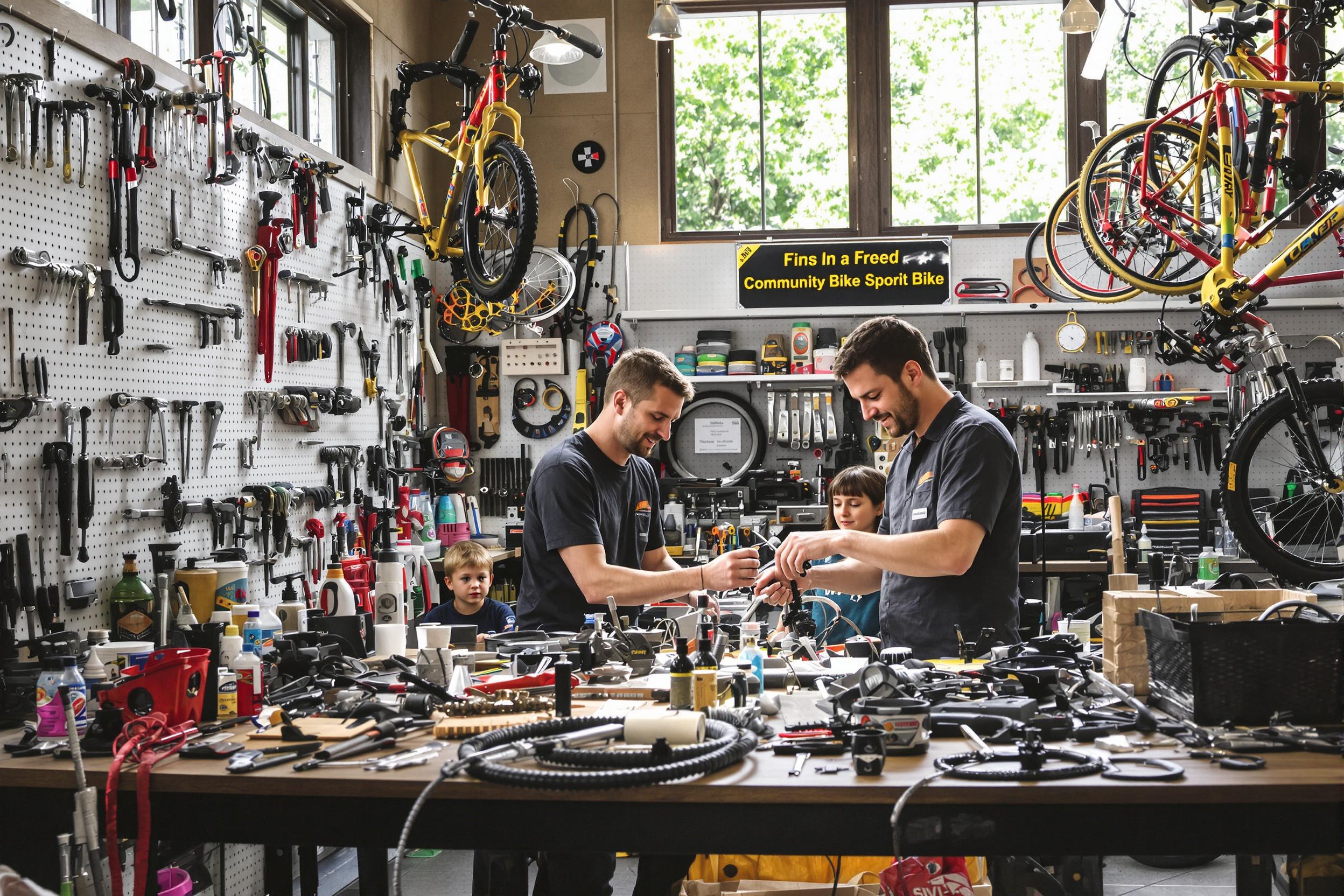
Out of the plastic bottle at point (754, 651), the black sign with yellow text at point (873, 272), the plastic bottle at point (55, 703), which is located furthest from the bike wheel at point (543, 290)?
the plastic bottle at point (55, 703)

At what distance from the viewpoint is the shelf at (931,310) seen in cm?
624

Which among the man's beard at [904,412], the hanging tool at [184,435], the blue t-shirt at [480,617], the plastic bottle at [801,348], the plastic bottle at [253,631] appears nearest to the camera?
the plastic bottle at [253,631]

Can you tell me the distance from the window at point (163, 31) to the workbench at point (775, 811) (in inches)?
114

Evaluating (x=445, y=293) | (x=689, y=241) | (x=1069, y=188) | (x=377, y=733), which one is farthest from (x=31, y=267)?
(x=1069, y=188)

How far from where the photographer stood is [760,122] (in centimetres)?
684

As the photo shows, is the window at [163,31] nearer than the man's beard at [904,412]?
No

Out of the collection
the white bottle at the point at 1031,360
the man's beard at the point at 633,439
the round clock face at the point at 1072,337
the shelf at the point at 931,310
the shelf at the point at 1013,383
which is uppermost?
the shelf at the point at 931,310

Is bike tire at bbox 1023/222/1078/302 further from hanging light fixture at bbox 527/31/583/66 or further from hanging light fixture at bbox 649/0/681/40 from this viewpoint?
hanging light fixture at bbox 527/31/583/66

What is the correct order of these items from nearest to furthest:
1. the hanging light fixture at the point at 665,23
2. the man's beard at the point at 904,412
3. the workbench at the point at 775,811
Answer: the workbench at the point at 775,811 → the man's beard at the point at 904,412 → the hanging light fixture at the point at 665,23

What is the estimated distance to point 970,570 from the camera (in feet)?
9.11

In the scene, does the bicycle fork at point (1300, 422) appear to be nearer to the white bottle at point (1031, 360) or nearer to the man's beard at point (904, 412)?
the man's beard at point (904, 412)

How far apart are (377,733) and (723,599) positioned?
2.36 metres

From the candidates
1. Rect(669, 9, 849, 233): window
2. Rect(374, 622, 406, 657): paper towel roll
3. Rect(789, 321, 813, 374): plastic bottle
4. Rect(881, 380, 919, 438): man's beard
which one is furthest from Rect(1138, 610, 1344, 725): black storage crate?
Rect(669, 9, 849, 233): window

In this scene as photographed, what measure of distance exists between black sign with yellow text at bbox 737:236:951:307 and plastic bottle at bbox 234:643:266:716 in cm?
471
